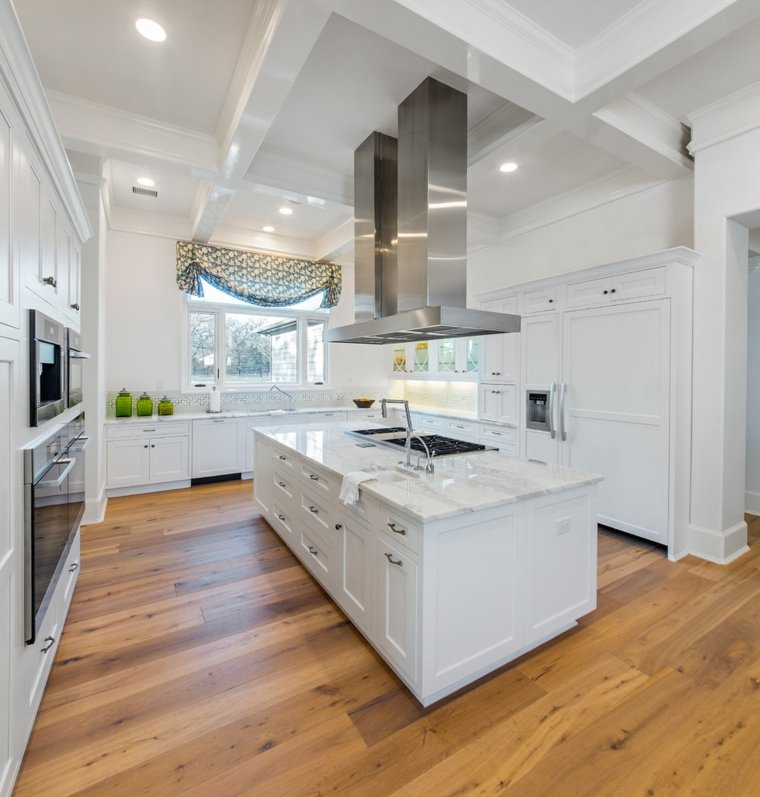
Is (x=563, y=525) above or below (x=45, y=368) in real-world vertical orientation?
below

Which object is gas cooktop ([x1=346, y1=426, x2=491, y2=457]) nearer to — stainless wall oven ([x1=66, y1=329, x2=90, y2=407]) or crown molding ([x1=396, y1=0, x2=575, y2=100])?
stainless wall oven ([x1=66, y1=329, x2=90, y2=407])

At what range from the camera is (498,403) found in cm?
445

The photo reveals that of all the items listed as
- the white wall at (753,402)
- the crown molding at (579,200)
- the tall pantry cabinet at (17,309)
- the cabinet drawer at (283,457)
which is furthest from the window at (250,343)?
the white wall at (753,402)

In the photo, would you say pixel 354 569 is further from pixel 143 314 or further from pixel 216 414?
pixel 143 314

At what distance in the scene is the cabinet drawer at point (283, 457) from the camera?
2.97 m

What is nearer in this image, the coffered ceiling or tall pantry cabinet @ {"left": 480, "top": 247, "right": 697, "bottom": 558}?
the coffered ceiling

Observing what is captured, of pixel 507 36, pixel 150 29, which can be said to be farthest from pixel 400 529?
pixel 150 29

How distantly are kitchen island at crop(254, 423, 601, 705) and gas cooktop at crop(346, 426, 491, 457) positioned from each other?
15cm

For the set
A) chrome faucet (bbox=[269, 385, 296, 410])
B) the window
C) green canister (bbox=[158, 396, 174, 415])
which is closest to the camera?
green canister (bbox=[158, 396, 174, 415])

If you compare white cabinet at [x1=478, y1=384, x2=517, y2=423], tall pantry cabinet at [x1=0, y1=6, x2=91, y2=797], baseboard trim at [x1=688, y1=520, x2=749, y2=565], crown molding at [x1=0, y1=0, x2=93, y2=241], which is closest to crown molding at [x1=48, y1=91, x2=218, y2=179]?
crown molding at [x1=0, y1=0, x2=93, y2=241]

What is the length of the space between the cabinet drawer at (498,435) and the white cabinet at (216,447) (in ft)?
9.73

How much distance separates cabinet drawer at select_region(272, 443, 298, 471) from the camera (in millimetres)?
2975

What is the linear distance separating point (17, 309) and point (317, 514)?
1.77 metres

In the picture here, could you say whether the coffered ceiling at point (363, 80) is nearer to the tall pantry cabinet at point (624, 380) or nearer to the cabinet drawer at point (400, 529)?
the tall pantry cabinet at point (624, 380)
